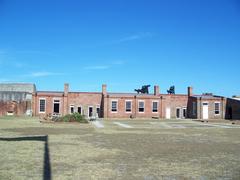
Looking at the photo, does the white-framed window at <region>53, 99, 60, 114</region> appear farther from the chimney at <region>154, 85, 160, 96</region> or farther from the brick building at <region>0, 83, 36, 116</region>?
the chimney at <region>154, 85, 160, 96</region>

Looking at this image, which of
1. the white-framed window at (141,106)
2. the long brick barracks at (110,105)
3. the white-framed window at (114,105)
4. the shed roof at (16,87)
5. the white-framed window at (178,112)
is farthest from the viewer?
the shed roof at (16,87)

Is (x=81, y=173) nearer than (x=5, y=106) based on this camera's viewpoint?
Yes

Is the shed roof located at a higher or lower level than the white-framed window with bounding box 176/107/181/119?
higher

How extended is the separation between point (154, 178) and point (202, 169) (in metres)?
1.88

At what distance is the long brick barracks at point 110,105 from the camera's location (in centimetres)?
A: 5316

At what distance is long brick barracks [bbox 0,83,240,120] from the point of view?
53.2m

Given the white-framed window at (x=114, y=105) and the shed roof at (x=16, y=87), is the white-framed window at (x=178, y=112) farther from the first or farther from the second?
the shed roof at (x=16, y=87)

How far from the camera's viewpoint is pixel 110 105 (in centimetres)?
5356

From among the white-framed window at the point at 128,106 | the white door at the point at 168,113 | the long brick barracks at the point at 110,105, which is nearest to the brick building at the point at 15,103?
the long brick barracks at the point at 110,105

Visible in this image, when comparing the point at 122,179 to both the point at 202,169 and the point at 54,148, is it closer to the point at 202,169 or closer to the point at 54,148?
the point at 202,169

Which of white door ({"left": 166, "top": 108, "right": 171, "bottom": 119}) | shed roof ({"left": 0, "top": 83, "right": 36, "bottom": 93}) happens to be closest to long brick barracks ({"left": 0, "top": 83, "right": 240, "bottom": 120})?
white door ({"left": 166, "top": 108, "right": 171, "bottom": 119})

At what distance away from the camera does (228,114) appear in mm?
56594

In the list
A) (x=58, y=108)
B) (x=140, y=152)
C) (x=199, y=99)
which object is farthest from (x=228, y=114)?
(x=140, y=152)

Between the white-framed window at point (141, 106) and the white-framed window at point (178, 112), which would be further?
the white-framed window at point (178, 112)
